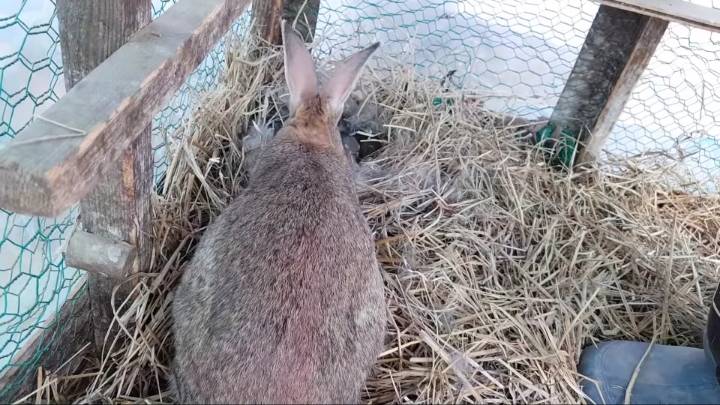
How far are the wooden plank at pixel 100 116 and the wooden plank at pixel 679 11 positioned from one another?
5.63 ft

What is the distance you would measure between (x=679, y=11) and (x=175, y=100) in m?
2.14

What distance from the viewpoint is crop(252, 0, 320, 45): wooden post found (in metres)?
3.01

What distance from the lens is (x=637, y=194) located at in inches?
117

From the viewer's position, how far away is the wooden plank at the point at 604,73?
2.80 meters

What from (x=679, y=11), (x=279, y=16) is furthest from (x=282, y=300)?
(x=679, y=11)

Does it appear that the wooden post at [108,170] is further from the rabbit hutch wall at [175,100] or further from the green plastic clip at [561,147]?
the green plastic clip at [561,147]

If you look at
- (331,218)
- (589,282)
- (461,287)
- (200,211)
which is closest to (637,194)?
(589,282)

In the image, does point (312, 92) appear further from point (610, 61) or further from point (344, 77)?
point (610, 61)

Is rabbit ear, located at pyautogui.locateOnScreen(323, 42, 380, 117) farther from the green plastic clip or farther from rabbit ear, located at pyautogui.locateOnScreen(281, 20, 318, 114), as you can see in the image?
the green plastic clip

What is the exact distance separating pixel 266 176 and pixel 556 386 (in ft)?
3.82

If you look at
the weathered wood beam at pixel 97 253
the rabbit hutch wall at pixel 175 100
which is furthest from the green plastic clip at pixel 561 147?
the weathered wood beam at pixel 97 253

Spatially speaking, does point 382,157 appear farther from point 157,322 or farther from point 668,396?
point 668,396

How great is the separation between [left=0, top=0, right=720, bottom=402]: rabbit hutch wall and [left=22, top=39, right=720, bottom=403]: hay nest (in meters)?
0.05

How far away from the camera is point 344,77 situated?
248cm
